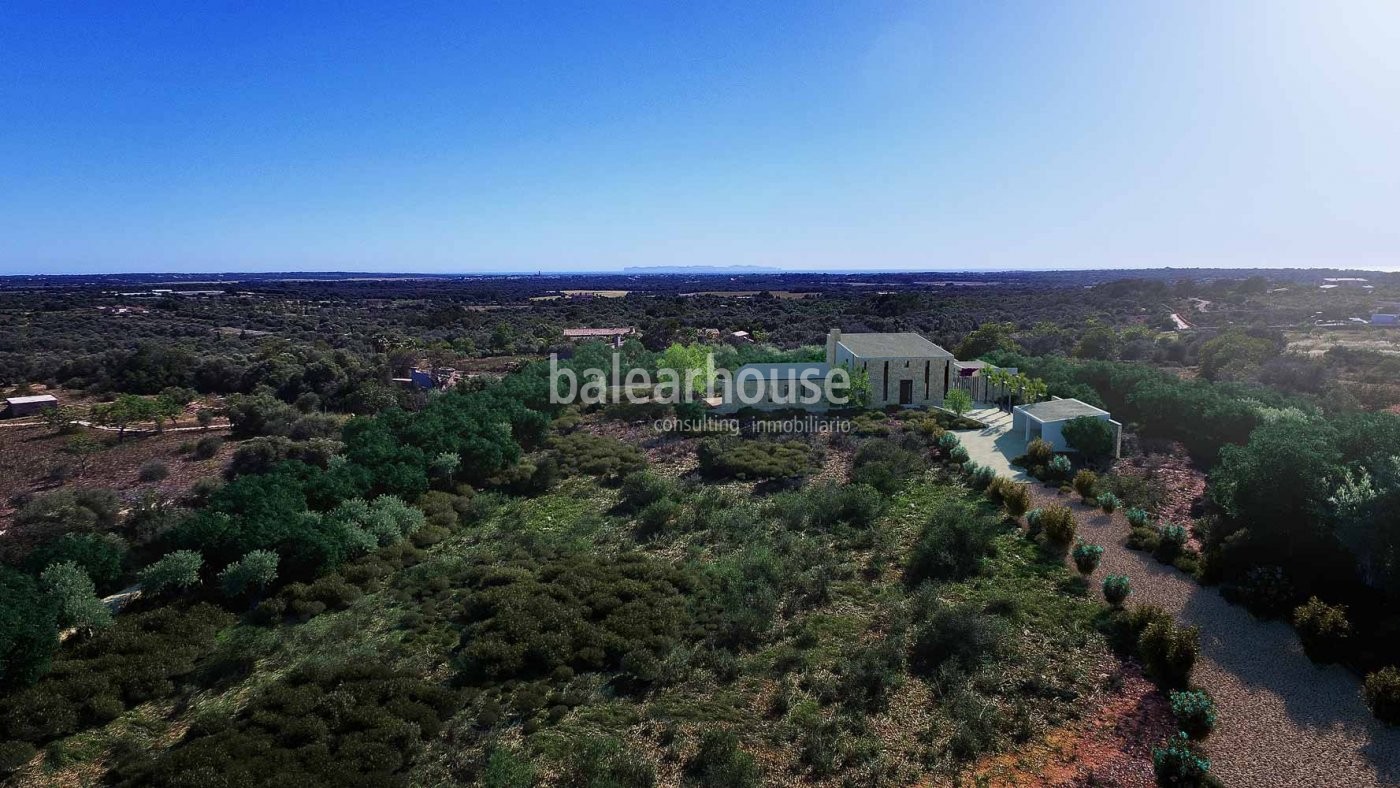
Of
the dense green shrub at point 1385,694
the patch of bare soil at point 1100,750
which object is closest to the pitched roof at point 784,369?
the patch of bare soil at point 1100,750

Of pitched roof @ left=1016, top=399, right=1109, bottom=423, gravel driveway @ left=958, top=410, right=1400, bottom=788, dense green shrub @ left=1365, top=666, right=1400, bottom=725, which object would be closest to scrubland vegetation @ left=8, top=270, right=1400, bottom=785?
dense green shrub @ left=1365, top=666, right=1400, bottom=725

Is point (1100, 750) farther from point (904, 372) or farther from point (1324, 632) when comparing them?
point (904, 372)

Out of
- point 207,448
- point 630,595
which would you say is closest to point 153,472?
point 207,448

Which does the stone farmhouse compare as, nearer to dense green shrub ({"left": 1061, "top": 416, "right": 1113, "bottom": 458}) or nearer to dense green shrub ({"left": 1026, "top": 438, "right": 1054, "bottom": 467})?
dense green shrub ({"left": 1061, "top": 416, "right": 1113, "bottom": 458})

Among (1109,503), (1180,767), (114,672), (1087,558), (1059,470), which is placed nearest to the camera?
(1180,767)

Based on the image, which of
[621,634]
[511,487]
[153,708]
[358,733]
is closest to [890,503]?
[621,634]

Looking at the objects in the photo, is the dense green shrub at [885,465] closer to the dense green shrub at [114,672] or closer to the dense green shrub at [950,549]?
the dense green shrub at [950,549]

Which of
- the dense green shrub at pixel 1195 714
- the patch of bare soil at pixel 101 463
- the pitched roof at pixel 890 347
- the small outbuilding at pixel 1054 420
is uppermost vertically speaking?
the pitched roof at pixel 890 347
